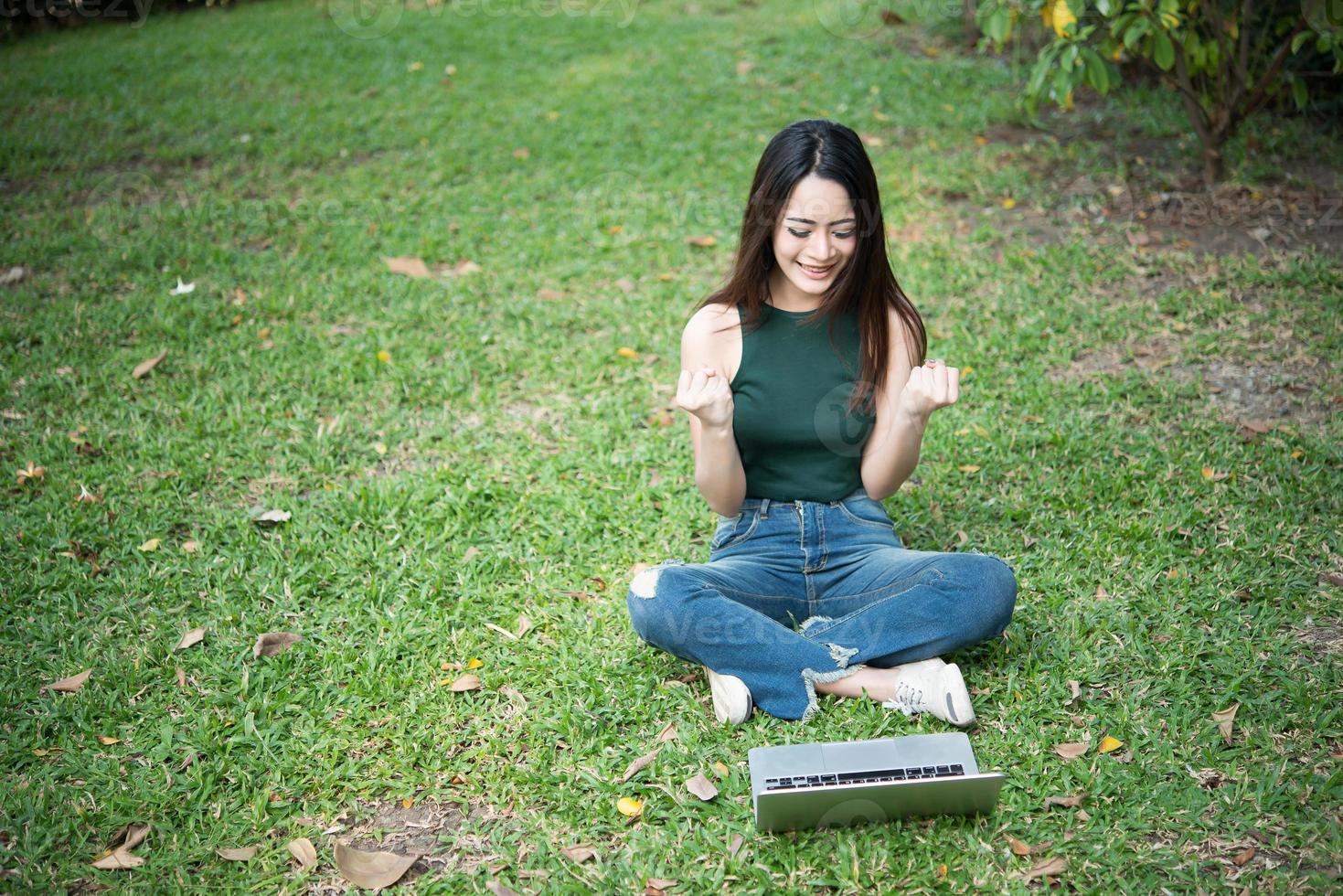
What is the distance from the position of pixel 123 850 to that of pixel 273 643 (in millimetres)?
707

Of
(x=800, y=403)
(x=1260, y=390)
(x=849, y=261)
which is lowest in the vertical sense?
(x=1260, y=390)

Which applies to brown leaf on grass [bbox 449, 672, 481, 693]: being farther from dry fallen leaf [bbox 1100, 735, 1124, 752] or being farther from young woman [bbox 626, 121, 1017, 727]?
dry fallen leaf [bbox 1100, 735, 1124, 752]

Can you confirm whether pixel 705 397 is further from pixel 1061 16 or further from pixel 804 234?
pixel 1061 16

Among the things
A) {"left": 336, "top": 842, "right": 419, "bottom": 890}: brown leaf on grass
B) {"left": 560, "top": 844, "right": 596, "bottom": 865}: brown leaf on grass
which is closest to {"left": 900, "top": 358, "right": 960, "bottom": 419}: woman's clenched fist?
{"left": 560, "top": 844, "right": 596, "bottom": 865}: brown leaf on grass

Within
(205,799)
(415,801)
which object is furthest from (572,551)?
(205,799)

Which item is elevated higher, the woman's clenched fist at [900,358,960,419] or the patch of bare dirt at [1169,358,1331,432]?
the woman's clenched fist at [900,358,960,419]

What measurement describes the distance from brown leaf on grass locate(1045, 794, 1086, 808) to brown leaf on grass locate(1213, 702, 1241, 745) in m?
0.40

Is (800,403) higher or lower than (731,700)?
higher

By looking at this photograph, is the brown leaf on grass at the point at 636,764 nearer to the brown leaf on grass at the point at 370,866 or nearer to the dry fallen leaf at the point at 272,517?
the brown leaf on grass at the point at 370,866

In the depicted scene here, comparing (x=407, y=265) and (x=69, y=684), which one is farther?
(x=407, y=265)

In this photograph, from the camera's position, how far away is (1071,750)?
243cm

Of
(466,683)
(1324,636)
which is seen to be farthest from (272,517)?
(1324,636)

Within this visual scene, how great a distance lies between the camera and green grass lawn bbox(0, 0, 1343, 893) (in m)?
2.31

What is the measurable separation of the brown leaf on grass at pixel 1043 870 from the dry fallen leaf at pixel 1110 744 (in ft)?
1.22
